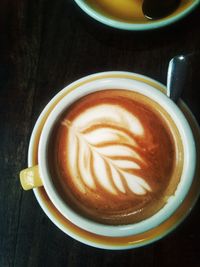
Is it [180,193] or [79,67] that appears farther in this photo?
[79,67]

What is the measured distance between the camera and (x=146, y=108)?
0.93 m

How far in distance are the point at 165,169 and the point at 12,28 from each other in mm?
463

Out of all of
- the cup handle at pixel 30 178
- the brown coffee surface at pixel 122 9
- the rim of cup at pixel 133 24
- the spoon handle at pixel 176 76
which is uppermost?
the brown coffee surface at pixel 122 9

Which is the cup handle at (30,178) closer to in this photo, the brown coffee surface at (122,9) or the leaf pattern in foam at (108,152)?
the leaf pattern in foam at (108,152)

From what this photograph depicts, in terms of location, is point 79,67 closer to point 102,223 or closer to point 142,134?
point 142,134

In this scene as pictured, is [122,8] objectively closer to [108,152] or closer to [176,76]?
[176,76]

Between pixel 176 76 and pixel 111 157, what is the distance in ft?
0.70

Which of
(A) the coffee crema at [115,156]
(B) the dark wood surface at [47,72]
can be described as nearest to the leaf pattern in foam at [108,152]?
(A) the coffee crema at [115,156]

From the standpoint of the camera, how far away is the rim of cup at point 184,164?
2.87 feet

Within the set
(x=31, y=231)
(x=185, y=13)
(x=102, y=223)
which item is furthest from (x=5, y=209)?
(x=185, y=13)

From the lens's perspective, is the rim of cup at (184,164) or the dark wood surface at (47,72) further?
the dark wood surface at (47,72)

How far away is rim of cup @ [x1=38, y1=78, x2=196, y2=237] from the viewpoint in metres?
0.88

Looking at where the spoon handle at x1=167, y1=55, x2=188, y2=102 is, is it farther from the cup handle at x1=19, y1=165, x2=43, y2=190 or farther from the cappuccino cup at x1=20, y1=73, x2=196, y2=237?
the cup handle at x1=19, y1=165, x2=43, y2=190

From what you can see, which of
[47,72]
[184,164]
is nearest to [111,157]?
[184,164]
